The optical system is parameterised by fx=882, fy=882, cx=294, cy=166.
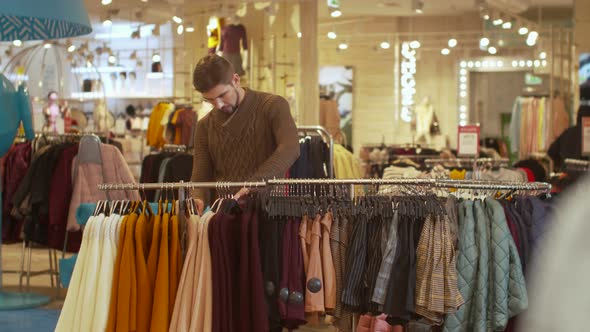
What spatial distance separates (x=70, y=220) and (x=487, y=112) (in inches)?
467

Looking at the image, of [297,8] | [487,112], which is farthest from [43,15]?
[487,112]

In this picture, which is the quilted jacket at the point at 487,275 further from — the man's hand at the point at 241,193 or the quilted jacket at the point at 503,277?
the man's hand at the point at 241,193

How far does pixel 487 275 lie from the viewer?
3590mm

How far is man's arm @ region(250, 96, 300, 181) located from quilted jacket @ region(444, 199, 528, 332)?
893mm

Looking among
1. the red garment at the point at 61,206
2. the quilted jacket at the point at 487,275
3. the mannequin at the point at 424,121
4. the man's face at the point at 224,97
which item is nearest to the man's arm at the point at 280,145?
the man's face at the point at 224,97

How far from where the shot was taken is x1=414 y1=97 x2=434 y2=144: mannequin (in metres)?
16.7

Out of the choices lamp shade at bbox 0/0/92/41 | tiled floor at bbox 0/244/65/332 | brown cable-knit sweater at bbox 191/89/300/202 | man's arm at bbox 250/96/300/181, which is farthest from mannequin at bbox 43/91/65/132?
man's arm at bbox 250/96/300/181

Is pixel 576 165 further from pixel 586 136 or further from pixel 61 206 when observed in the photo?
pixel 61 206

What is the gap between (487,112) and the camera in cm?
1716

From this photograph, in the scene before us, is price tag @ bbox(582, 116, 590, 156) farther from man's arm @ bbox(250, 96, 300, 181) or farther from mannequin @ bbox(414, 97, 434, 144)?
mannequin @ bbox(414, 97, 434, 144)

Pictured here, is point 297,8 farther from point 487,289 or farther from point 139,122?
point 487,289

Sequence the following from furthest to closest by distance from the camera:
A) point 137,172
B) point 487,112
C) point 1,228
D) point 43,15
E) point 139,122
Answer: point 487,112, point 139,122, point 137,172, point 1,228, point 43,15

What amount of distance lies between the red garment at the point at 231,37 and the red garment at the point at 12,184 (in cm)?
428

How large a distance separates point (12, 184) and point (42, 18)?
3927 millimetres
